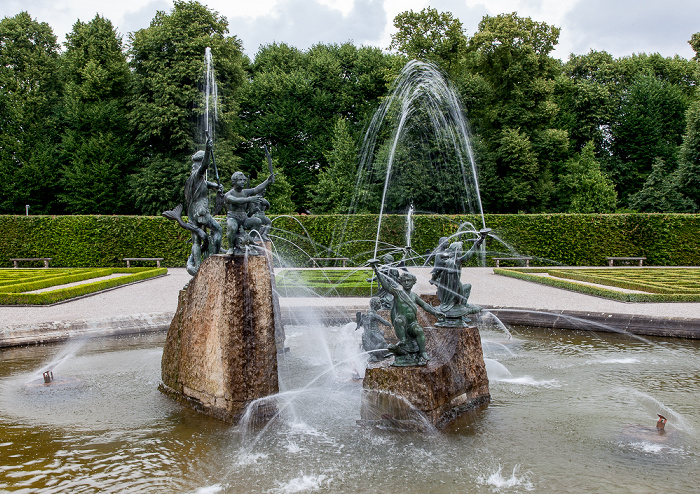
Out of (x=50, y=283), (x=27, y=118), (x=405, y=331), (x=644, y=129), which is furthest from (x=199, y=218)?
(x=644, y=129)

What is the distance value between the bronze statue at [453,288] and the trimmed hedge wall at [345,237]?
1970 centimetres

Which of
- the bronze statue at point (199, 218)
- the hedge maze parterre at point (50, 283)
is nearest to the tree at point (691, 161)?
the hedge maze parterre at point (50, 283)

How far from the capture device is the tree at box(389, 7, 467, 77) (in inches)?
1380

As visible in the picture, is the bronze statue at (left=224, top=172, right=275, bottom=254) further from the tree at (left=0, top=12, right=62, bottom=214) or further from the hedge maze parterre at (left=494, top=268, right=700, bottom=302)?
the tree at (left=0, top=12, right=62, bottom=214)

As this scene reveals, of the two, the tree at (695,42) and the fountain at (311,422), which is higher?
the tree at (695,42)

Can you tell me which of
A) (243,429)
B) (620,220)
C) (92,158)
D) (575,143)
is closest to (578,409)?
(243,429)

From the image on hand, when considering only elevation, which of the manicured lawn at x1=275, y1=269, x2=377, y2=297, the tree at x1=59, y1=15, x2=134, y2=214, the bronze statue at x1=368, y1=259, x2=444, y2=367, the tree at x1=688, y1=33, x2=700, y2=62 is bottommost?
the manicured lawn at x1=275, y1=269, x2=377, y2=297

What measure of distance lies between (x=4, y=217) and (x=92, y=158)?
10162mm

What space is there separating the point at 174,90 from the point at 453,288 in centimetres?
3007

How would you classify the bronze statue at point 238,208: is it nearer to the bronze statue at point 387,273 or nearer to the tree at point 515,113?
the bronze statue at point 387,273

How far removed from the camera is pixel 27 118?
125 ft

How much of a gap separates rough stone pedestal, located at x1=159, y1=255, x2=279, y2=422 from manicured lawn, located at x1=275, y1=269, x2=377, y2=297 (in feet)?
26.5

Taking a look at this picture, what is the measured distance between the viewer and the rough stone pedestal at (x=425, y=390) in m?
6.03

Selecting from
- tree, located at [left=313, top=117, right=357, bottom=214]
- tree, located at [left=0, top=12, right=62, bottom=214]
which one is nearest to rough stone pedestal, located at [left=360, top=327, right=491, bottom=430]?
tree, located at [left=313, top=117, right=357, bottom=214]
